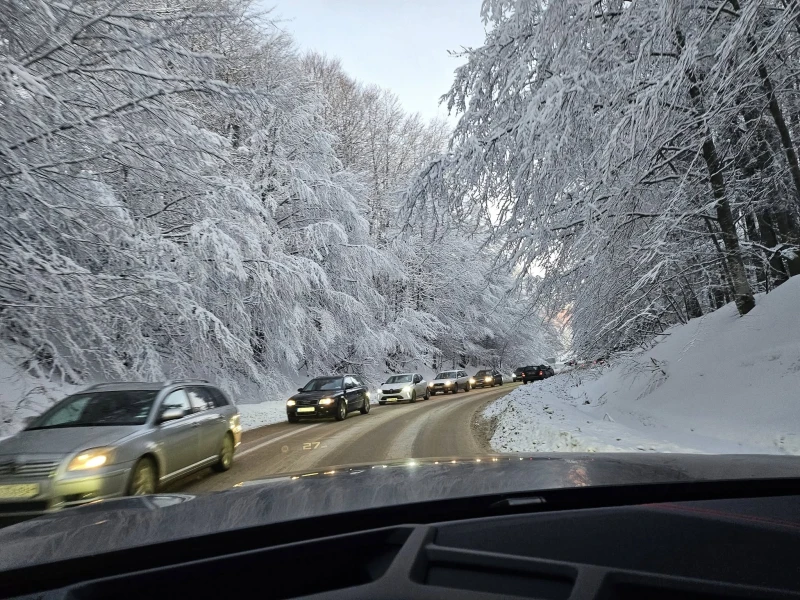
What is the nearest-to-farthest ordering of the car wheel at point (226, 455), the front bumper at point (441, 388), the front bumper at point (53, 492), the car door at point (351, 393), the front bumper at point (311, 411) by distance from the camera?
the front bumper at point (53, 492)
the car wheel at point (226, 455)
the front bumper at point (311, 411)
the car door at point (351, 393)
the front bumper at point (441, 388)

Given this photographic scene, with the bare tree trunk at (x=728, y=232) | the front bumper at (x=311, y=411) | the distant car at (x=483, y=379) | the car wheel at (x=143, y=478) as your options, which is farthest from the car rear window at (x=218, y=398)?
the distant car at (x=483, y=379)

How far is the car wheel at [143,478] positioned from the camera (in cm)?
545

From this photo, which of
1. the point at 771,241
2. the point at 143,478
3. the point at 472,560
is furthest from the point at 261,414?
the point at 472,560

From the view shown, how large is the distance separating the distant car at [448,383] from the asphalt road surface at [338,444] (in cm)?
1549

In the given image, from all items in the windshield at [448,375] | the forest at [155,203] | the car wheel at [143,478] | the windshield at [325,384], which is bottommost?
the windshield at [448,375]

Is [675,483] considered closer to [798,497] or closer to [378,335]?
[798,497]

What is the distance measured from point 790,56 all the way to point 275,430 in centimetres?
1319

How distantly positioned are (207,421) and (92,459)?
2.40 meters

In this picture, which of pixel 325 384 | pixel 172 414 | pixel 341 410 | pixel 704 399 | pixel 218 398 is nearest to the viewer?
pixel 172 414

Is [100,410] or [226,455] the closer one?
[100,410]

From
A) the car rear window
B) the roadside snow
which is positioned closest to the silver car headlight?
the car rear window

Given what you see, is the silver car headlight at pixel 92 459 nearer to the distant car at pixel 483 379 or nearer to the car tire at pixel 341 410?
the car tire at pixel 341 410

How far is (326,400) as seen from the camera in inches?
623

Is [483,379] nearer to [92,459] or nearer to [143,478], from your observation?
[143,478]
